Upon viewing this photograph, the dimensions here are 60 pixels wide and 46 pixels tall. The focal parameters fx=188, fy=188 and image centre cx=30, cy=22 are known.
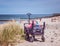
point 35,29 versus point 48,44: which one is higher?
point 35,29

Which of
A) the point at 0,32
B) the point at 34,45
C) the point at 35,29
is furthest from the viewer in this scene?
the point at 35,29

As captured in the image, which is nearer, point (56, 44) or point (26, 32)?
point (56, 44)

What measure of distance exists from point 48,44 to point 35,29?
23.7 inches

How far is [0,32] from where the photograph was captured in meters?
3.25

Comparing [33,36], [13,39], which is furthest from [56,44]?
[13,39]

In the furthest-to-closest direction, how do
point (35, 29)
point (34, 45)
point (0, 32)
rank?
point (35, 29) → point (34, 45) → point (0, 32)

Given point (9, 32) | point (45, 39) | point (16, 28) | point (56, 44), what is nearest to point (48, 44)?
point (56, 44)

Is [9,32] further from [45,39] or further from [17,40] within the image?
[45,39]

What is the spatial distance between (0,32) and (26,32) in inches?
62.5

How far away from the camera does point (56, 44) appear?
4.15 m

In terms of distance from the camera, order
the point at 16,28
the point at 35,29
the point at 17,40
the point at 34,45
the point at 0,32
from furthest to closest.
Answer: the point at 35,29
the point at 34,45
the point at 16,28
the point at 17,40
the point at 0,32

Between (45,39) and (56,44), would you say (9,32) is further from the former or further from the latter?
(45,39)

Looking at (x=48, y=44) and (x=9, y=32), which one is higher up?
(x=9, y=32)

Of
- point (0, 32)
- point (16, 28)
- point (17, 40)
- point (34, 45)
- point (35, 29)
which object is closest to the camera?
point (0, 32)
